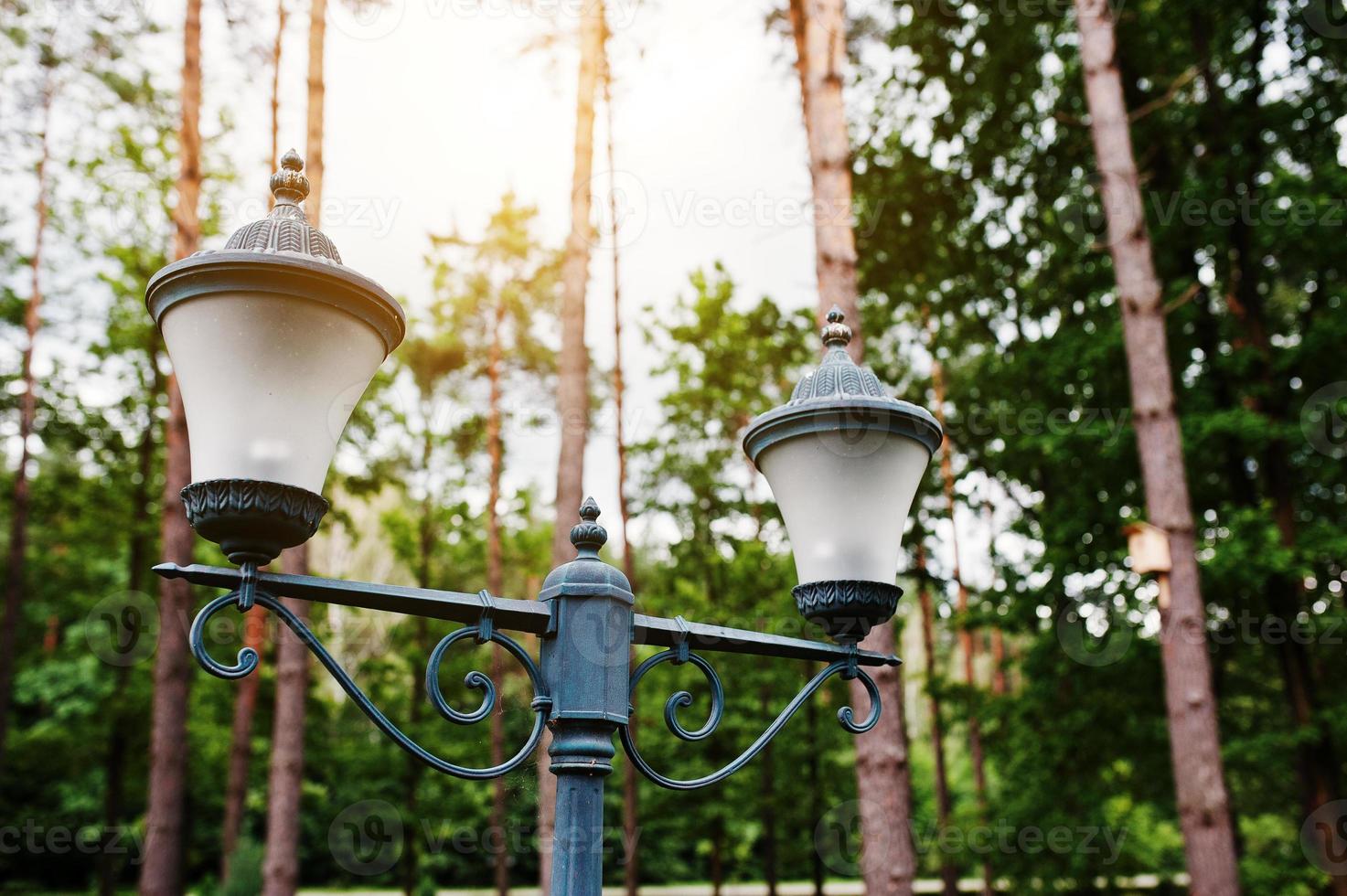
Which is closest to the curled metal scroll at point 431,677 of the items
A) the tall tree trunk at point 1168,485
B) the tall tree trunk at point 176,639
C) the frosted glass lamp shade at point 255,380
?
the frosted glass lamp shade at point 255,380

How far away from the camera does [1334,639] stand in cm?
944

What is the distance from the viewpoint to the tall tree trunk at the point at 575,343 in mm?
8023

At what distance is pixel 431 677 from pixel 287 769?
716cm

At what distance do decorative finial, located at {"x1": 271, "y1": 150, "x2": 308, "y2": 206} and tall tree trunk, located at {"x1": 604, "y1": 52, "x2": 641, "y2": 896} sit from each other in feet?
34.2

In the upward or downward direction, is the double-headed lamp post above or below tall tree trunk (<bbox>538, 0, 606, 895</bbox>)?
below

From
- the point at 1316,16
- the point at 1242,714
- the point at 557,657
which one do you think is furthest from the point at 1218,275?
the point at 557,657

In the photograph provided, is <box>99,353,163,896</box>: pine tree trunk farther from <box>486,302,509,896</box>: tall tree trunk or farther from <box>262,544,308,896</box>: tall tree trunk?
<box>262,544,308,896</box>: tall tree trunk

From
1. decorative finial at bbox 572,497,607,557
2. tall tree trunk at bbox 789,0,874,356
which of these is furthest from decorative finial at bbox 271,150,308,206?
tall tree trunk at bbox 789,0,874,356

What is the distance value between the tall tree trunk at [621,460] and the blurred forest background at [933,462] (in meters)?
0.09

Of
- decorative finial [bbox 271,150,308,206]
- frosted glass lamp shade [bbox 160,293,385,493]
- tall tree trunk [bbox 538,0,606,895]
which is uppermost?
tall tree trunk [bbox 538,0,606,895]

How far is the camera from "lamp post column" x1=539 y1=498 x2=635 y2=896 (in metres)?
1.79

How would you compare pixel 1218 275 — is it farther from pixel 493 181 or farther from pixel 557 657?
pixel 557 657

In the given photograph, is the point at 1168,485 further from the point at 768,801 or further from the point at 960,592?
the point at 960,592

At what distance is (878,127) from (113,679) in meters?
14.6
